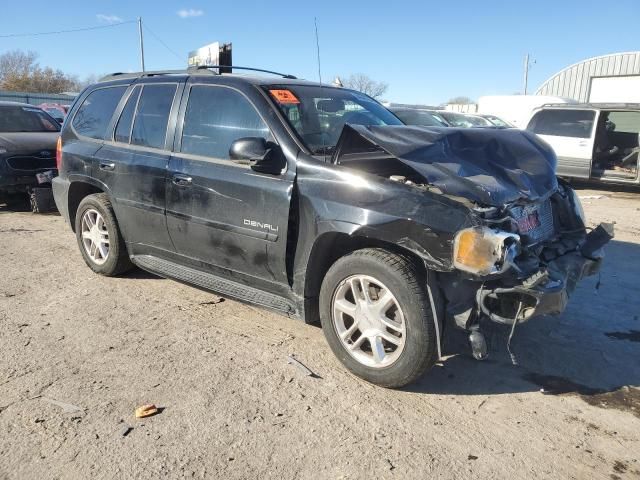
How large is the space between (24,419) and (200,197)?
188cm

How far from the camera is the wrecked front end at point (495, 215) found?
2.89 metres

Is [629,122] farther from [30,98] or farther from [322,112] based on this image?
[30,98]

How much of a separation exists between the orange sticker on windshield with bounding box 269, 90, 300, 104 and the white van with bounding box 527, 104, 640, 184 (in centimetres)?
923

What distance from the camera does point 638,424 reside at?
2926 millimetres

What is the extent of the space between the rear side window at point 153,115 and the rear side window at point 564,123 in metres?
10.4

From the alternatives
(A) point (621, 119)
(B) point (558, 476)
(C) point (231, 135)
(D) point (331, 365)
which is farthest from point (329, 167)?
(A) point (621, 119)

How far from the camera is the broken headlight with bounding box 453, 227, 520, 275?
9.23ft

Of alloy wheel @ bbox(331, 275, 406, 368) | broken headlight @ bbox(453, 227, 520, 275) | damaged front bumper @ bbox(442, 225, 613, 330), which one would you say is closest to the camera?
broken headlight @ bbox(453, 227, 520, 275)

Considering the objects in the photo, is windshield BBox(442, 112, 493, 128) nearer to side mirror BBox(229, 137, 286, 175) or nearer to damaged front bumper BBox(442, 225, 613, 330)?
side mirror BBox(229, 137, 286, 175)

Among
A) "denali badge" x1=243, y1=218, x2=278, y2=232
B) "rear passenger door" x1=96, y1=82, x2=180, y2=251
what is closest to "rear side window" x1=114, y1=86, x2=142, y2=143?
"rear passenger door" x1=96, y1=82, x2=180, y2=251

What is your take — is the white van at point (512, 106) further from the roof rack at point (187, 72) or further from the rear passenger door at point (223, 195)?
the rear passenger door at point (223, 195)

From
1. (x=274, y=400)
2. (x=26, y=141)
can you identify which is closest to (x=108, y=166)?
(x=274, y=400)

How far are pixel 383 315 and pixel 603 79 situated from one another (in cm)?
3156

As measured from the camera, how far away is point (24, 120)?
969cm
